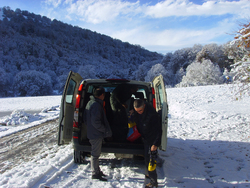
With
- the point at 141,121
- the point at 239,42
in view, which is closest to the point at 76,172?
the point at 141,121

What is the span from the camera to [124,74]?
347ft

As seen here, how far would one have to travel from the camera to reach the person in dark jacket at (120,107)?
13.8ft

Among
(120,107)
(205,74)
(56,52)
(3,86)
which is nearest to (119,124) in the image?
(120,107)

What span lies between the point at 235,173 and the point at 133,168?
2.28 m

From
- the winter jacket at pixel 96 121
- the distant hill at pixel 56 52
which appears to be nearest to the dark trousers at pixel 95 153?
the winter jacket at pixel 96 121

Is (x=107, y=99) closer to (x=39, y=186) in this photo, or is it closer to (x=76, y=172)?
(x=76, y=172)

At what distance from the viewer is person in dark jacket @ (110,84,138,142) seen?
13.8ft

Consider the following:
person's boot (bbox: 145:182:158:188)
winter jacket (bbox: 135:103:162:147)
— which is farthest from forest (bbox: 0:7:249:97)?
person's boot (bbox: 145:182:158:188)

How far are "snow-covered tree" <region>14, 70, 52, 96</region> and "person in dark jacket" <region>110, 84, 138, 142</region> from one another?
4852 centimetres

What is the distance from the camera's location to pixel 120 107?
171 inches

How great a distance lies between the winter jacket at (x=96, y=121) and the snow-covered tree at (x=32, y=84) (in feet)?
161

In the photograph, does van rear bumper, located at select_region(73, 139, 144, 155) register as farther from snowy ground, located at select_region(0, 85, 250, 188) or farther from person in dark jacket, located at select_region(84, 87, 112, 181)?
snowy ground, located at select_region(0, 85, 250, 188)

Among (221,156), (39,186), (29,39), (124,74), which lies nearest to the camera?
(39,186)

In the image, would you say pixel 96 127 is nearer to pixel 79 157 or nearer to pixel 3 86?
pixel 79 157
